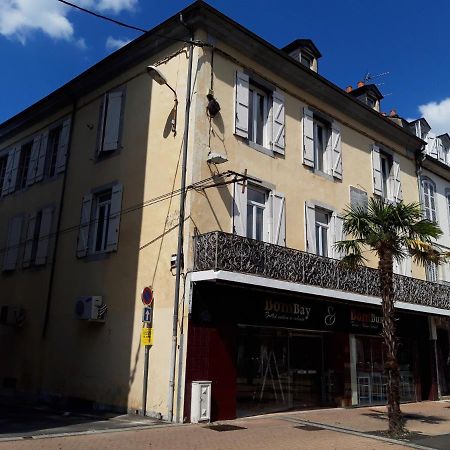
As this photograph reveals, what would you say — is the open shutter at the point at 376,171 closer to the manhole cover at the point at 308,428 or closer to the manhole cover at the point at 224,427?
the manhole cover at the point at 308,428

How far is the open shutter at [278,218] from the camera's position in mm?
13348

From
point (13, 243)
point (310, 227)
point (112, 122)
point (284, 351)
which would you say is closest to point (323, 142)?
point (310, 227)

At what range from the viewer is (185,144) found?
12.1 meters

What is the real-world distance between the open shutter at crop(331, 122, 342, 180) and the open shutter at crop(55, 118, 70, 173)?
829 centimetres

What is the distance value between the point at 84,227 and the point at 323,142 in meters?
7.71

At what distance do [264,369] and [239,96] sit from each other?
6894 millimetres

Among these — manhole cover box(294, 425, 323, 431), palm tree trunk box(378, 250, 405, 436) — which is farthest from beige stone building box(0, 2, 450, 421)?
palm tree trunk box(378, 250, 405, 436)

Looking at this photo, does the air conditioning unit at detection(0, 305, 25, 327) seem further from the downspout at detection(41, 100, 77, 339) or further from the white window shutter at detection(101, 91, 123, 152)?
the white window shutter at detection(101, 91, 123, 152)

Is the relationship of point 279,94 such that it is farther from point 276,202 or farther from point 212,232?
point 212,232

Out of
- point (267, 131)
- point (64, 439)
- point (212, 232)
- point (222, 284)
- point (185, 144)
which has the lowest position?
point (64, 439)

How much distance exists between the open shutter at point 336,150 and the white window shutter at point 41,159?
372 inches

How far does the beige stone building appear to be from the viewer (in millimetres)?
11562

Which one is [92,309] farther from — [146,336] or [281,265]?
[281,265]

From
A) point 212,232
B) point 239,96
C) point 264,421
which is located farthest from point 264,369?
point 239,96
